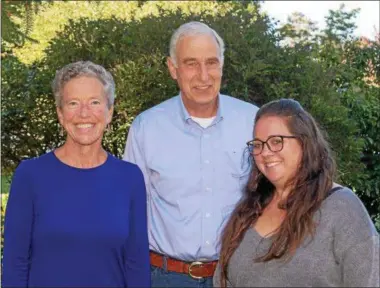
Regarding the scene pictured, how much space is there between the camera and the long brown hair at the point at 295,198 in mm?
3107

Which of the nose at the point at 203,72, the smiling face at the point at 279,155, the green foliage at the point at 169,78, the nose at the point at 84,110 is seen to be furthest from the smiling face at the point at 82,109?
the green foliage at the point at 169,78

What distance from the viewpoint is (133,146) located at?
422cm

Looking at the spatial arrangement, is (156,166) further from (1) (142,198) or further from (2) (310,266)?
(2) (310,266)

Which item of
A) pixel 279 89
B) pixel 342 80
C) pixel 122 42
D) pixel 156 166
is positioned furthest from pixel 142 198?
pixel 342 80

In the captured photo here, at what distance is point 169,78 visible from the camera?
6195 millimetres

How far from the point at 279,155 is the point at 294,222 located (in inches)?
11.7

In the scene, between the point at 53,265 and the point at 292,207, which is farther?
the point at 53,265

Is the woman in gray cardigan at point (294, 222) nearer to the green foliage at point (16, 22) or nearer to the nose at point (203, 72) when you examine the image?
the nose at point (203, 72)

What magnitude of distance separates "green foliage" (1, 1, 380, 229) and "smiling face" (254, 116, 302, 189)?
2.74 m

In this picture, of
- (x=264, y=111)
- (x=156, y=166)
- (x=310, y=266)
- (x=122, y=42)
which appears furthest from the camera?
(x=122, y=42)

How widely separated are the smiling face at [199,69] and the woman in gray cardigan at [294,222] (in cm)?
81

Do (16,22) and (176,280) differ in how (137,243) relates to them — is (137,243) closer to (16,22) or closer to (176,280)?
(176,280)

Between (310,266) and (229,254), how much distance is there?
0.42 meters

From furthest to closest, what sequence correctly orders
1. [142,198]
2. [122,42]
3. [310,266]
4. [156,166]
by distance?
[122,42] → [156,166] → [142,198] → [310,266]
